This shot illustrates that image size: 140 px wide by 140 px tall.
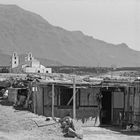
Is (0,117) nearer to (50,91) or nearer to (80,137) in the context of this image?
(50,91)

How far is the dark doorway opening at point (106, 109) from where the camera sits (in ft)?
62.3

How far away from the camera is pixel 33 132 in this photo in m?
15.4

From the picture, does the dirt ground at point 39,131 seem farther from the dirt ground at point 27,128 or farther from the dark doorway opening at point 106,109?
the dark doorway opening at point 106,109

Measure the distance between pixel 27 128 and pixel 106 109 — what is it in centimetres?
477

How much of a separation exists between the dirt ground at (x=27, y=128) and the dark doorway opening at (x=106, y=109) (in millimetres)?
3109

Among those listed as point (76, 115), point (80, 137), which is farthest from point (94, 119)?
point (80, 137)

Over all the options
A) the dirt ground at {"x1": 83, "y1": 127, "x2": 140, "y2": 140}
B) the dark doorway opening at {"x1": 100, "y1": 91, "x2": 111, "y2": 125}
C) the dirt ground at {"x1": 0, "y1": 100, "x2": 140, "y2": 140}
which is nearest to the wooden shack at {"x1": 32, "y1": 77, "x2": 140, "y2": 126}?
the dark doorway opening at {"x1": 100, "y1": 91, "x2": 111, "y2": 125}

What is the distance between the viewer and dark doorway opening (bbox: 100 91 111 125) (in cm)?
1898

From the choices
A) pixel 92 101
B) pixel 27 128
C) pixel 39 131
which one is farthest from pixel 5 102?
pixel 39 131

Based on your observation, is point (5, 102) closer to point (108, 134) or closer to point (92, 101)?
point (92, 101)

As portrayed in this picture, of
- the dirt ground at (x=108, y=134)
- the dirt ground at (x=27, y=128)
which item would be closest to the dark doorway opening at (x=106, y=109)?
the dirt ground at (x=108, y=134)

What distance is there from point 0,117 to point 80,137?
5.42m

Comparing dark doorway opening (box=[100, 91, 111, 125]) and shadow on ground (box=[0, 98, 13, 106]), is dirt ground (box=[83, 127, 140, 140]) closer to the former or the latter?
dark doorway opening (box=[100, 91, 111, 125])

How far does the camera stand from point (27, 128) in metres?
16.1
